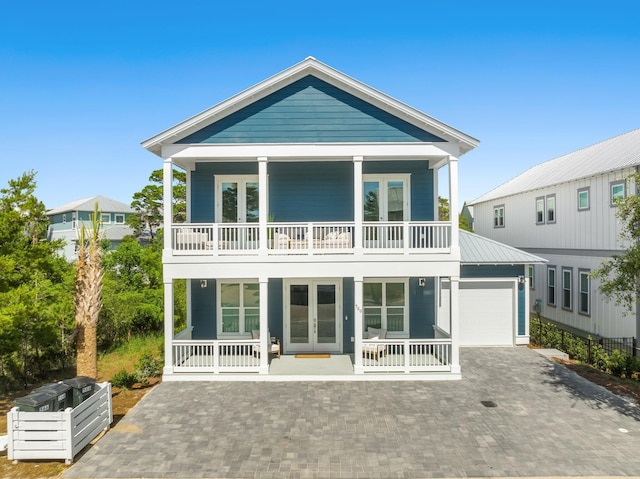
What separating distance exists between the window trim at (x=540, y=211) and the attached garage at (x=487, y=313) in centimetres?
735

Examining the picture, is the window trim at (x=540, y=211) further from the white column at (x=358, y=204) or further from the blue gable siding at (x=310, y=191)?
the white column at (x=358, y=204)

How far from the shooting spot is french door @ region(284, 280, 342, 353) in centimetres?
1374

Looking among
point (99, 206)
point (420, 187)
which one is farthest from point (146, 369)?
point (99, 206)

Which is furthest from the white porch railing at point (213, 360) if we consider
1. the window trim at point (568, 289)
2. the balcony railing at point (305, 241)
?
the window trim at point (568, 289)

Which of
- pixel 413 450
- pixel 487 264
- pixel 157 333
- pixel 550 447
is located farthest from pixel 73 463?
pixel 487 264

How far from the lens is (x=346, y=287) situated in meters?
13.9

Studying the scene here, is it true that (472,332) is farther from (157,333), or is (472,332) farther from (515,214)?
(157,333)

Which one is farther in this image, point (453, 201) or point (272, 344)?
point (272, 344)

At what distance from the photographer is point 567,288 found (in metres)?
18.4

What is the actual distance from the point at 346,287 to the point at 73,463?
8.95 m

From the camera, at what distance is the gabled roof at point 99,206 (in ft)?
147

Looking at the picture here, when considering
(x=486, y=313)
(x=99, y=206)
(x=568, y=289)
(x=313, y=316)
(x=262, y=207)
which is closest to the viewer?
(x=262, y=207)

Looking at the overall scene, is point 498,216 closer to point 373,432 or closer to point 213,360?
point 213,360

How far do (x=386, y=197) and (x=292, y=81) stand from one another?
16.5 feet
